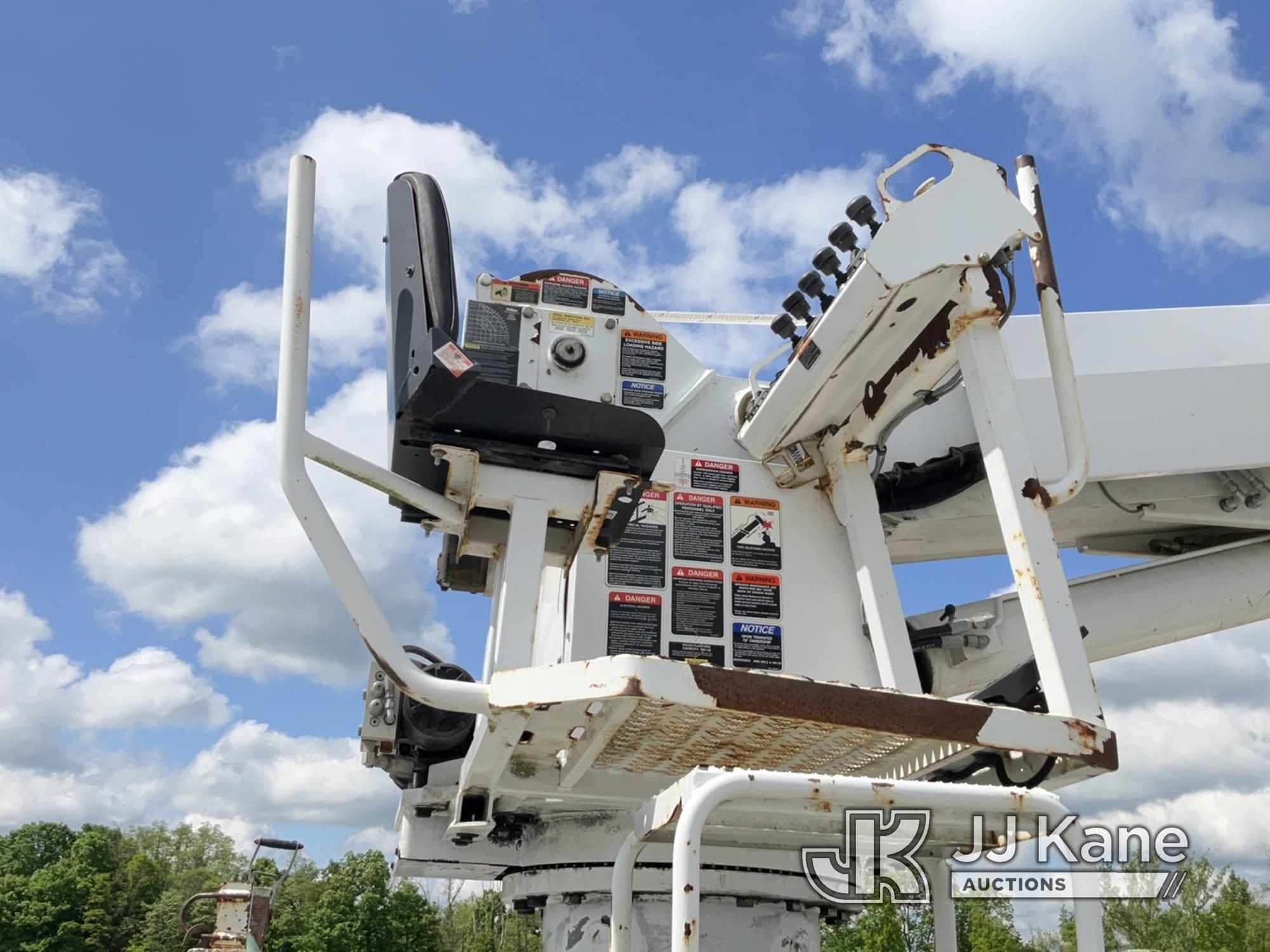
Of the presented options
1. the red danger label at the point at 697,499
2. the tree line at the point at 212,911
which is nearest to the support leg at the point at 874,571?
the red danger label at the point at 697,499

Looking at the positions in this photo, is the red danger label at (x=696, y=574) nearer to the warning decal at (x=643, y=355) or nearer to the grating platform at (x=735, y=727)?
the warning decal at (x=643, y=355)

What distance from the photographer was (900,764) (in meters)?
3.01

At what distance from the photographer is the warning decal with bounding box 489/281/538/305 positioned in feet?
15.1

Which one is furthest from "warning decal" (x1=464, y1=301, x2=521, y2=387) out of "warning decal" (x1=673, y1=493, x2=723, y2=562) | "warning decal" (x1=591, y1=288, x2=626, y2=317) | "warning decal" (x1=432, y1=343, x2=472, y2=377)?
"warning decal" (x1=432, y1=343, x2=472, y2=377)

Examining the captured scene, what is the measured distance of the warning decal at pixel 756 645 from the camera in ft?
14.0

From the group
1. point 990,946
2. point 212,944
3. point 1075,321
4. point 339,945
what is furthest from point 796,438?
point 339,945

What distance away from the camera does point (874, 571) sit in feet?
14.3

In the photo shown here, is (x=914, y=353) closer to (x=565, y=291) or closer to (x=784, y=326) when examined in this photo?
(x=784, y=326)

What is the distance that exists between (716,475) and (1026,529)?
1487 millimetres

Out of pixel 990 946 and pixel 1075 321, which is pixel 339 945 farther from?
pixel 1075 321

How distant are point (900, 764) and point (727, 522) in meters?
1.65

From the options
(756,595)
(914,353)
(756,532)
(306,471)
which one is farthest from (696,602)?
(306,471)

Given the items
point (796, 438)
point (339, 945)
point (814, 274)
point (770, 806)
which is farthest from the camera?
point (339, 945)

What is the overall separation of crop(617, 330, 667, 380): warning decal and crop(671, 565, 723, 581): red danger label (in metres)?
0.89
